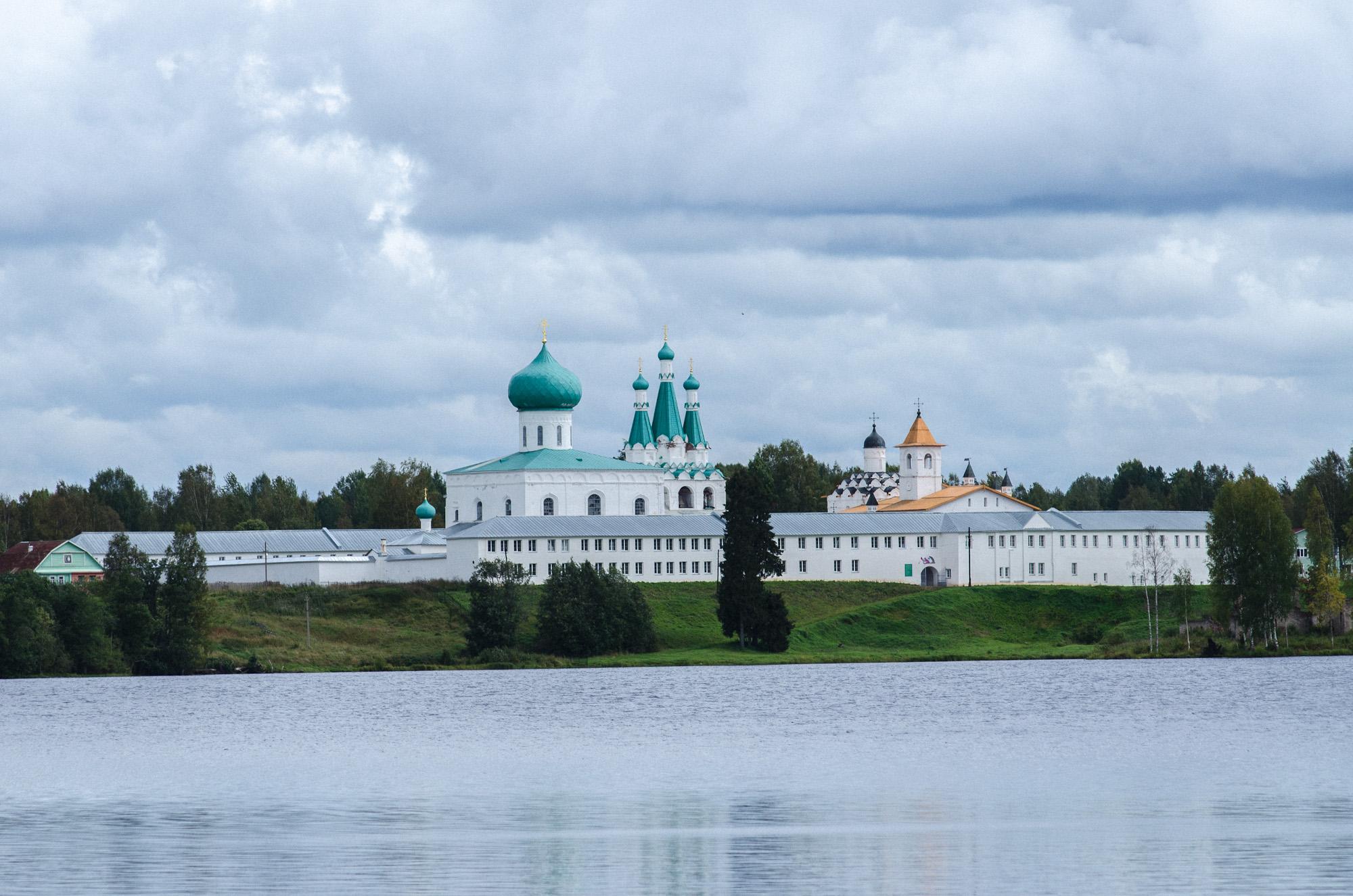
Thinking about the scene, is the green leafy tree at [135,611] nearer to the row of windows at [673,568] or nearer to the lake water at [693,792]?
the lake water at [693,792]

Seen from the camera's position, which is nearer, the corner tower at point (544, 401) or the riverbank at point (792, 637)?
the riverbank at point (792, 637)

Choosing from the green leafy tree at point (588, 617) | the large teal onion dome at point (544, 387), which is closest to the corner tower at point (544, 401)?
the large teal onion dome at point (544, 387)

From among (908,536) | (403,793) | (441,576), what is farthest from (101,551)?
(403,793)

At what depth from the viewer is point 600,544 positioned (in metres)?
79.1

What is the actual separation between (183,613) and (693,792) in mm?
36132

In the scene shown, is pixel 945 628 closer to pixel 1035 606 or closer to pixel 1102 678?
pixel 1035 606

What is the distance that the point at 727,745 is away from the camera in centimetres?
3522

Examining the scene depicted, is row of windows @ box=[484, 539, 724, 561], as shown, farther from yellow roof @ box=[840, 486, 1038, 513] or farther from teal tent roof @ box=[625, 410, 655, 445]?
teal tent roof @ box=[625, 410, 655, 445]

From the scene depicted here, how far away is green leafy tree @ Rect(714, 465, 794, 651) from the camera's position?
6506 cm

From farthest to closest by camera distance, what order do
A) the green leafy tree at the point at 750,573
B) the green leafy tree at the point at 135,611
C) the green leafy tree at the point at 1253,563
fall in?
the green leafy tree at the point at 750,573
the green leafy tree at the point at 1253,563
the green leafy tree at the point at 135,611

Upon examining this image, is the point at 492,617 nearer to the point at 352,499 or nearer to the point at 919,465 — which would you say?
the point at 919,465

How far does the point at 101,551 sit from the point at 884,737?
56415 millimetres

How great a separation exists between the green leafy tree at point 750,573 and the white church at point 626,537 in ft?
38.0

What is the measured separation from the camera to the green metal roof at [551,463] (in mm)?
86500
